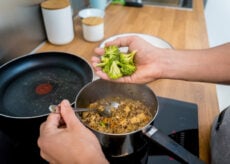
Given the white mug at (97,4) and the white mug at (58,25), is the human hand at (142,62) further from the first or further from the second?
the white mug at (97,4)

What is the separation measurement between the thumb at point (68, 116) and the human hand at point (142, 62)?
0.17m

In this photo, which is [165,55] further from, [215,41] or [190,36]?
[215,41]

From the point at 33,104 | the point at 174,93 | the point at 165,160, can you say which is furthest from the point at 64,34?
the point at 165,160

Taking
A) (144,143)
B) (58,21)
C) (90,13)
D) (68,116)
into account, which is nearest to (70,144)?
(68,116)

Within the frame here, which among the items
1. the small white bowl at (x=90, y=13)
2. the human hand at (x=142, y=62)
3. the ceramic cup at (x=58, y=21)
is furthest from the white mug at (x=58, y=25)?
the human hand at (x=142, y=62)

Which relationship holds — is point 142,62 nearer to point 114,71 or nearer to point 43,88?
point 114,71

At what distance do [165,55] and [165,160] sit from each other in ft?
1.03

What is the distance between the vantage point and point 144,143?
52 cm

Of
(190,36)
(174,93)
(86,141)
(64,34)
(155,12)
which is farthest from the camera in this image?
(155,12)

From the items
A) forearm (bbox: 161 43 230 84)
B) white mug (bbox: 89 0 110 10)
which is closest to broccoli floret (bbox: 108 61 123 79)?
forearm (bbox: 161 43 230 84)

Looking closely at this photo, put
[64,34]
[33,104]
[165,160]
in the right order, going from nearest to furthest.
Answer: [165,160] < [33,104] < [64,34]

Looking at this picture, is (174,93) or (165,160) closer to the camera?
(165,160)

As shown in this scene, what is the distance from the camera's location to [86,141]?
0.44m

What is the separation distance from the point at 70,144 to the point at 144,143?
0.62 feet
